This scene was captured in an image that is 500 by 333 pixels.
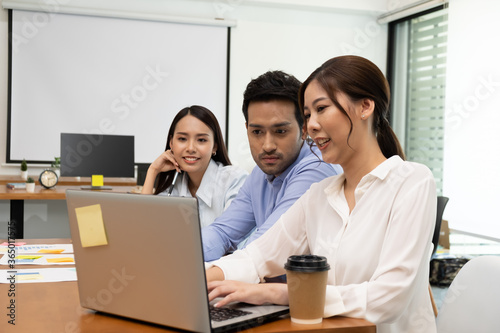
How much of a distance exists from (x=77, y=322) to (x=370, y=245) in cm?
65

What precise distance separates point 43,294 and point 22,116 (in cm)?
440

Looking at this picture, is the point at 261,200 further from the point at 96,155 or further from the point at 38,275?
the point at 96,155

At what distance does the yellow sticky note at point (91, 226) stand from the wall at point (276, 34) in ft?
15.7

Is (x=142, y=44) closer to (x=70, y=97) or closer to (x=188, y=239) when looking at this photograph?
(x=70, y=97)

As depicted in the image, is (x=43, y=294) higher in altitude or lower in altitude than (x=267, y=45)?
lower

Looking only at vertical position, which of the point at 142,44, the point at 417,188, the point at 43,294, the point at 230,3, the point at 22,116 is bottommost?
the point at 43,294

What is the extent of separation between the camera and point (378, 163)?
139cm

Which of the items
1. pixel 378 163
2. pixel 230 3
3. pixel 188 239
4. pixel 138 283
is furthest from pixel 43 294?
pixel 230 3

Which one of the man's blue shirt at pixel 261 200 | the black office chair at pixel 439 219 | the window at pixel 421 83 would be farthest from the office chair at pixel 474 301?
the window at pixel 421 83

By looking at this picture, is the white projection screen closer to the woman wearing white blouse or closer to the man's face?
the man's face

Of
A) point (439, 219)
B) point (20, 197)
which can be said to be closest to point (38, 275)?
point (439, 219)

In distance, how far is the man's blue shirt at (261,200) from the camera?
179 cm

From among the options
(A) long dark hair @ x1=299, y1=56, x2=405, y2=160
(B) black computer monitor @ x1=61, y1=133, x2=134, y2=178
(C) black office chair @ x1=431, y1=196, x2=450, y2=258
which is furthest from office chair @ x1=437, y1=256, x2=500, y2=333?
(B) black computer monitor @ x1=61, y1=133, x2=134, y2=178

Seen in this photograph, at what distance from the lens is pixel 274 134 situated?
1.87 metres
